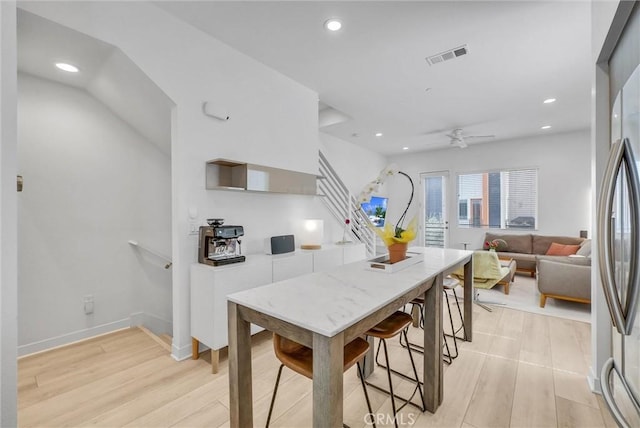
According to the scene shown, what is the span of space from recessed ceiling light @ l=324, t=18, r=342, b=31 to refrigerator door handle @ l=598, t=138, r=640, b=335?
2.14 meters

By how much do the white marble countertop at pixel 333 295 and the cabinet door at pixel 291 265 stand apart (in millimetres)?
1002

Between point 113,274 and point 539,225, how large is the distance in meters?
7.58

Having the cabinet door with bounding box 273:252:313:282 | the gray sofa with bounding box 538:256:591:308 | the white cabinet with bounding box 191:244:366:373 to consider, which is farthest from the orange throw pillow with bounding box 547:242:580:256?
the white cabinet with bounding box 191:244:366:373

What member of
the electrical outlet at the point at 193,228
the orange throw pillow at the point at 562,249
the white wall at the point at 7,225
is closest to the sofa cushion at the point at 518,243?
the orange throw pillow at the point at 562,249

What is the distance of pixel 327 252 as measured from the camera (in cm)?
337

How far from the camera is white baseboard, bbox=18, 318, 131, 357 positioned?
7.76 feet

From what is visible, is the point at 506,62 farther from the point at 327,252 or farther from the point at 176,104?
the point at 176,104

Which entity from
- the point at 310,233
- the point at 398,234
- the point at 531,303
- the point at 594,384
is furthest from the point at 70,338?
the point at 531,303

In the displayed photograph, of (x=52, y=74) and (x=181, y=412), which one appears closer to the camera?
(x=181, y=412)

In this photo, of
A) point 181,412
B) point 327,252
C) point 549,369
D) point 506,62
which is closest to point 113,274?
point 181,412

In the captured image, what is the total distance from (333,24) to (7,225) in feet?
8.24

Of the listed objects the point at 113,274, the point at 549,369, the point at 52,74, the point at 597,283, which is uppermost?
the point at 52,74

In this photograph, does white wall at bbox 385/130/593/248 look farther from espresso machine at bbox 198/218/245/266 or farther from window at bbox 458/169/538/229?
espresso machine at bbox 198/218/245/266

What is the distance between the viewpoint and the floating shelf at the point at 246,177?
257 cm
